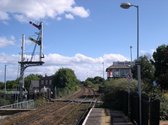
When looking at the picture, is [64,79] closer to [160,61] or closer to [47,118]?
[160,61]

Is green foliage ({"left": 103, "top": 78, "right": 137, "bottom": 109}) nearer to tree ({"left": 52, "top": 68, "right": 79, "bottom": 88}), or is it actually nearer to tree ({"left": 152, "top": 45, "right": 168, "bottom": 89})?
tree ({"left": 152, "top": 45, "right": 168, "bottom": 89})

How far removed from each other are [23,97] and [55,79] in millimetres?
80127

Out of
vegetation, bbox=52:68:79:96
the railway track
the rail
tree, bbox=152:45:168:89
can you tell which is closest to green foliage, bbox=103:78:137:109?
the railway track

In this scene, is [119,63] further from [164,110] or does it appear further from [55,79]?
[164,110]

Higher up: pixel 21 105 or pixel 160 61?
pixel 160 61

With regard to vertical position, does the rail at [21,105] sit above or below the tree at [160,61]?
below

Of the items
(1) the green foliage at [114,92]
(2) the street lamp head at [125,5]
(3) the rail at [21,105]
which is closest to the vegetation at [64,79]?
(3) the rail at [21,105]

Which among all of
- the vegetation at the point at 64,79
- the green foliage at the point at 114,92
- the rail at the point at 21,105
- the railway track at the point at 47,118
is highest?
the vegetation at the point at 64,79

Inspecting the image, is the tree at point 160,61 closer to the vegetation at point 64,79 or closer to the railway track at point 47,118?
the railway track at point 47,118

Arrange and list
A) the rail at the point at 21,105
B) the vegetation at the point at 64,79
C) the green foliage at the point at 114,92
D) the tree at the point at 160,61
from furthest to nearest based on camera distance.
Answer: the vegetation at the point at 64,79, the tree at the point at 160,61, the rail at the point at 21,105, the green foliage at the point at 114,92

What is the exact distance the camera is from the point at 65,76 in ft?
471

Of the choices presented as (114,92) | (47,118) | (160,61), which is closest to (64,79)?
(160,61)

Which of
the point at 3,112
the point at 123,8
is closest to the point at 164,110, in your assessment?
the point at 123,8

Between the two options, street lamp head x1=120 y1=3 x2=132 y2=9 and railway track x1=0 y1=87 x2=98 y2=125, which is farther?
railway track x1=0 y1=87 x2=98 y2=125
